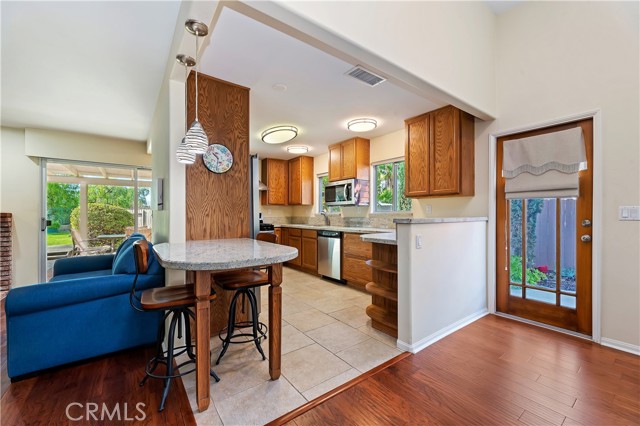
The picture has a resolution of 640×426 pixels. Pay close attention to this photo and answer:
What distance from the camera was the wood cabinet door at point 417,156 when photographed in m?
3.46

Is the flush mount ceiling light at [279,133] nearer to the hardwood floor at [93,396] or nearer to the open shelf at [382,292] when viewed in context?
the open shelf at [382,292]

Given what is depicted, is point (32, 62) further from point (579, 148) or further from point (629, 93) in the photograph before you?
point (629, 93)

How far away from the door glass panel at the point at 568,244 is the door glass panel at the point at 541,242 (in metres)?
0.06

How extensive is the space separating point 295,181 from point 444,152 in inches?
141

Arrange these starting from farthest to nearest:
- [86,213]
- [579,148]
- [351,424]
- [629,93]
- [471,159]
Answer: [86,213] < [471,159] < [579,148] < [629,93] < [351,424]

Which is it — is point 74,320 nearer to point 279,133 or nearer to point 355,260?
point 279,133

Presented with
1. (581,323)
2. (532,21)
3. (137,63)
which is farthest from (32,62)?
(581,323)

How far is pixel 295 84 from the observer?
2.82m

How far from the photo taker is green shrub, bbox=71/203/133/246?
4.70 m

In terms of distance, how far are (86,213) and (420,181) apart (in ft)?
18.7

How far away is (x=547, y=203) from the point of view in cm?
269

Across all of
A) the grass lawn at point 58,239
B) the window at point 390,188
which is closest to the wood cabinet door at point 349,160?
the window at point 390,188

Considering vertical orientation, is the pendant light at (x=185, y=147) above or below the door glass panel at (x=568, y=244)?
above

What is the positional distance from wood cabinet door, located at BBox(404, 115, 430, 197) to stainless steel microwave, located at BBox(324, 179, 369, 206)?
1.10m
